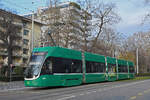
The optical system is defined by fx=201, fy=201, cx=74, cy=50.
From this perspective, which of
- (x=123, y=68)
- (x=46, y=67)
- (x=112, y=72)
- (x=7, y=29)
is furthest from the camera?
(x=123, y=68)

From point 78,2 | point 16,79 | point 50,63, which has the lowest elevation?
point 16,79

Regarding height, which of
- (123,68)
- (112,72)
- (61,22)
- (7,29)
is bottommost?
(112,72)

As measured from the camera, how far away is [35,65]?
15742 mm

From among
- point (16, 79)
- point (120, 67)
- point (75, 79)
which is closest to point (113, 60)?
point (120, 67)

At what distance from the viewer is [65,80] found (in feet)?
57.8

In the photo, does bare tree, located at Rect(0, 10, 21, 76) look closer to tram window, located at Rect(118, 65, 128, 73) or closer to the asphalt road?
the asphalt road

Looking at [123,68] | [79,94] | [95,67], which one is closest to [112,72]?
[123,68]

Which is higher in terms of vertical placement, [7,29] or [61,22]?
[61,22]

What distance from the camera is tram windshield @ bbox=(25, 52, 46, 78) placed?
Answer: 15.5 metres

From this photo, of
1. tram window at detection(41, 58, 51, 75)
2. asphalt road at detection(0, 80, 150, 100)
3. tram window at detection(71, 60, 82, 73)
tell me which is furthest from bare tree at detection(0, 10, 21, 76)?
asphalt road at detection(0, 80, 150, 100)

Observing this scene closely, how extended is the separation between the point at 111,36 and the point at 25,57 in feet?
78.3

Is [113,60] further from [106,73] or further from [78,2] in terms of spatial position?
[78,2]

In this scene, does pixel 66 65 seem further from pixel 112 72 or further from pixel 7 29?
pixel 7 29

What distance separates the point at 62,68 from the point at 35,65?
2670 millimetres
